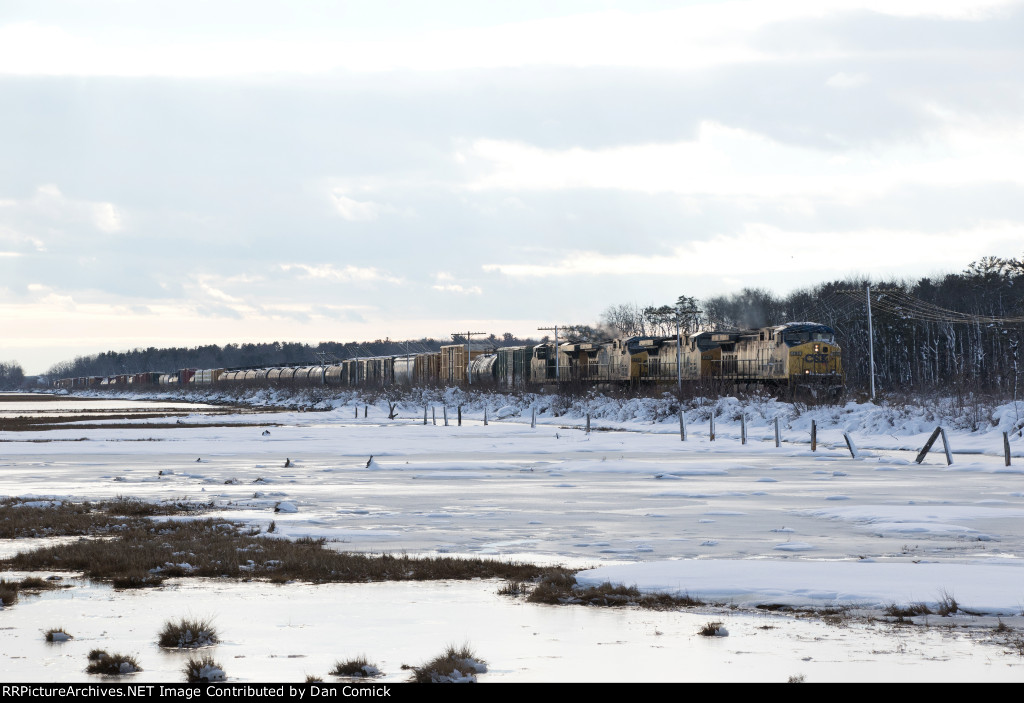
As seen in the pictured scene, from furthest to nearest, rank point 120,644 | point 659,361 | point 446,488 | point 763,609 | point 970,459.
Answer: point 659,361
point 970,459
point 446,488
point 763,609
point 120,644

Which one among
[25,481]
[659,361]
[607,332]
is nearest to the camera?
[25,481]

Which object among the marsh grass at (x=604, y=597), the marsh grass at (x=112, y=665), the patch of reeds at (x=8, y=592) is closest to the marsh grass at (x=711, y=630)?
the marsh grass at (x=604, y=597)

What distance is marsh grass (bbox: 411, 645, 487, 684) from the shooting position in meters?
7.61

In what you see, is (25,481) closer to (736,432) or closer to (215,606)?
(215,606)

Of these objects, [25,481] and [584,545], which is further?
[25,481]

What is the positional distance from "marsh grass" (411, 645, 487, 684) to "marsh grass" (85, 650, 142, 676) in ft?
6.84

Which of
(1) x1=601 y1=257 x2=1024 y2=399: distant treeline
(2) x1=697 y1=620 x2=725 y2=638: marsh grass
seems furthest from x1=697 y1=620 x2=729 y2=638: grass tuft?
(1) x1=601 y1=257 x2=1024 y2=399: distant treeline

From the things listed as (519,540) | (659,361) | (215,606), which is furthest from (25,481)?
(659,361)

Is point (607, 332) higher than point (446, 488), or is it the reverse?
point (607, 332)

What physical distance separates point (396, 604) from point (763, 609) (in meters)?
3.61

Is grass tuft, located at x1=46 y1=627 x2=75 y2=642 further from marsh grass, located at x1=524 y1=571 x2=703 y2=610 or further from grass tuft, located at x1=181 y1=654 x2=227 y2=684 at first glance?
marsh grass, located at x1=524 y1=571 x2=703 y2=610

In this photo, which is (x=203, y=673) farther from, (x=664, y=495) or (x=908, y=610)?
(x=664, y=495)

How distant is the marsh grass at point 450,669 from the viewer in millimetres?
7605

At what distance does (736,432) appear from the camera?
5050cm
